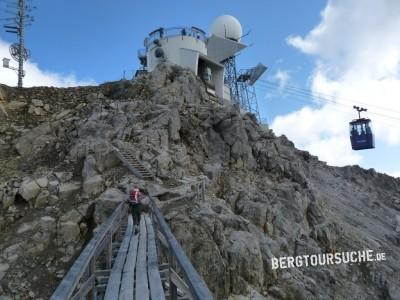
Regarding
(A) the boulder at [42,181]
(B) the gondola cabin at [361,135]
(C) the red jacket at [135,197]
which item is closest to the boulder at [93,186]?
(A) the boulder at [42,181]

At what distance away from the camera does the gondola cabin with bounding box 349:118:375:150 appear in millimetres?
36250

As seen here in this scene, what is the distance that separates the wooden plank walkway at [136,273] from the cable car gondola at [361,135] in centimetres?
2985

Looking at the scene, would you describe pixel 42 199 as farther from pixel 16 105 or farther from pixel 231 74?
pixel 231 74

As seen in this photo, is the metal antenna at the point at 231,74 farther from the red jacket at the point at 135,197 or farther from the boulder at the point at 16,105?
the red jacket at the point at 135,197

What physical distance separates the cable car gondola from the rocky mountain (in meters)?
6.47

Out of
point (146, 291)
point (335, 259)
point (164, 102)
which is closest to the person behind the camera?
point (146, 291)

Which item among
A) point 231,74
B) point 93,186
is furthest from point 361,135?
point 93,186

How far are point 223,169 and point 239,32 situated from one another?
26.4 m

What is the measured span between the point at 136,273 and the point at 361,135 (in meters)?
33.3

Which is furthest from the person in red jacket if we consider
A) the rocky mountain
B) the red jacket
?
the rocky mountain

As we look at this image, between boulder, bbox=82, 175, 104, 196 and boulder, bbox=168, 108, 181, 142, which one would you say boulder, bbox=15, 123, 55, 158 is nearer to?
boulder, bbox=82, 175, 104, 196

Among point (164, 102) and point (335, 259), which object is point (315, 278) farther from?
point (164, 102)

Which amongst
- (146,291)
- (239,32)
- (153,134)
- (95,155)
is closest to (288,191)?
(153,134)

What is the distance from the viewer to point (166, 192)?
18.6 m
